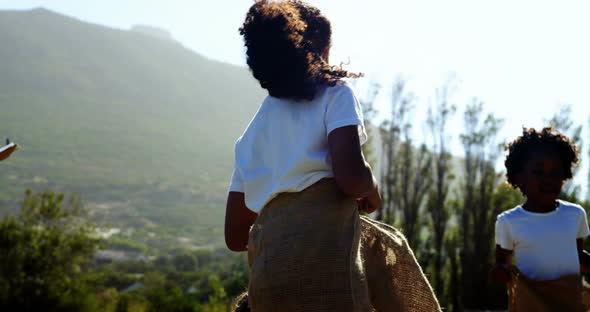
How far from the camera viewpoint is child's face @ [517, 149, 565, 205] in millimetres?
3607

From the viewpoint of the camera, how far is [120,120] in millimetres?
124562

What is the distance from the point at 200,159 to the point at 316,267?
11801cm

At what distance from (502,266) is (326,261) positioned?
1.79m

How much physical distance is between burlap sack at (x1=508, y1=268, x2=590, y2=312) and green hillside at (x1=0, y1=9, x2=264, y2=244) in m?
69.5

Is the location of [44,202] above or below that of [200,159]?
above

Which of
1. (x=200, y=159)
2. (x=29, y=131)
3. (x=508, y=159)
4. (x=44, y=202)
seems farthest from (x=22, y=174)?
(x=508, y=159)

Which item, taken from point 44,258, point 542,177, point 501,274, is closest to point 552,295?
point 501,274

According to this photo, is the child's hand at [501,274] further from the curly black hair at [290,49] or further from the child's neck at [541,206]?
the curly black hair at [290,49]

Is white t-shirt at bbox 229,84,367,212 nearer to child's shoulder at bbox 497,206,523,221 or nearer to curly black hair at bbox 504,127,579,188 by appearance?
child's shoulder at bbox 497,206,523,221

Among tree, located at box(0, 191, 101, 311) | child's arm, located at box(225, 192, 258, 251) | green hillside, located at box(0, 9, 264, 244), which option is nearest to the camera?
child's arm, located at box(225, 192, 258, 251)

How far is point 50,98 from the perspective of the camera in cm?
12431

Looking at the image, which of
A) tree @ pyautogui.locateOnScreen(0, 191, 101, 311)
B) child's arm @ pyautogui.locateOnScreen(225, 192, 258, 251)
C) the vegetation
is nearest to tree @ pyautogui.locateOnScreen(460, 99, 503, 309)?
the vegetation

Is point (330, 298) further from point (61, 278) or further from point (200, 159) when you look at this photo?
point (200, 159)

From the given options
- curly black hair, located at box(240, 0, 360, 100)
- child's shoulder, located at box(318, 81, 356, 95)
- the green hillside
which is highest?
curly black hair, located at box(240, 0, 360, 100)
